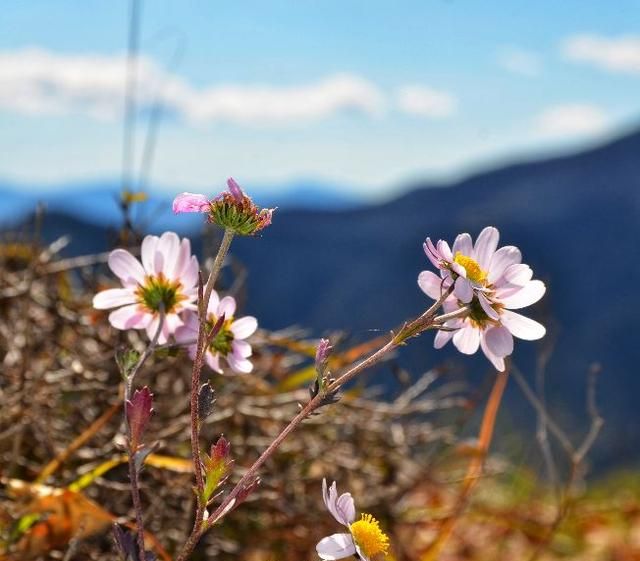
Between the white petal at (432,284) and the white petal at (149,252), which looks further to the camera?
the white petal at (149,252)

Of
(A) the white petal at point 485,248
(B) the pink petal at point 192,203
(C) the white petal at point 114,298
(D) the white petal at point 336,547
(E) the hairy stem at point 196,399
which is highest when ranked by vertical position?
(C) the white petal at point 114,298

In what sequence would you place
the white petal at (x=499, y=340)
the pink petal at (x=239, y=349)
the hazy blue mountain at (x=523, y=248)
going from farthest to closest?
1. the hazy blue mountain at (x=523, y=248)
2. the pink petal at (x=239, y=349)
3. the white petal at (x=499, y=340)

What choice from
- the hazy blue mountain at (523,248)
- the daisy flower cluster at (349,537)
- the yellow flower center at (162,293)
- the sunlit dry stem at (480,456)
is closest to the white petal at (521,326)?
the daisy flower cluster at (349,537)

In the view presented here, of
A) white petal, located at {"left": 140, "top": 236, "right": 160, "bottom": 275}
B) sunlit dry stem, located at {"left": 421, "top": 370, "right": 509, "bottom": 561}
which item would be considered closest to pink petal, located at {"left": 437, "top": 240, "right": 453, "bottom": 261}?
white petal, located at {"left": 140, "top": 236, "right": 160, "bottom": 275}

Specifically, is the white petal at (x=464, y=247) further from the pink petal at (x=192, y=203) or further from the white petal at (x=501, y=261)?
the pink petal at (x=192, y=203)

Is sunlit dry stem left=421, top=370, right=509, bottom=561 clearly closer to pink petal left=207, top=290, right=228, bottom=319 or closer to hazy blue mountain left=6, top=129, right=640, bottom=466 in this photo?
pink petal left=207, top=290, right=228, bottom=319

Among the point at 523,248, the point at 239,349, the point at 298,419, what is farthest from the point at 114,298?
the point at 523,248

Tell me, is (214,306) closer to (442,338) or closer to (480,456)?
(442,338)
